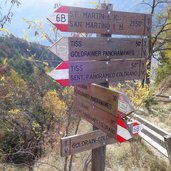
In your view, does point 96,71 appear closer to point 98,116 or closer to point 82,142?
point 98,116

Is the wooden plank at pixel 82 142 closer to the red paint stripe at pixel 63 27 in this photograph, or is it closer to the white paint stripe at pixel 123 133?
the white paint stripe at pixel 123 133

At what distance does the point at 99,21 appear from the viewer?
3.53 metres

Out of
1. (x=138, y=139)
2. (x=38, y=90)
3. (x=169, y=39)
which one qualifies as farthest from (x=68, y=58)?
(x=169, y=39)

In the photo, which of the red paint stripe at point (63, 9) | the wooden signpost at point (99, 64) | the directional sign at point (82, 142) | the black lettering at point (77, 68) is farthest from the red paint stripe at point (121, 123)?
the red paint stripe at point (63, 9)

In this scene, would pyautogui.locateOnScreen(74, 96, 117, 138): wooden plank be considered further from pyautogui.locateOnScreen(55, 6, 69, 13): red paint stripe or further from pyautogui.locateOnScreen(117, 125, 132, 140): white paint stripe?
pyautogui.locateOnScreen(55, 6, 69, 13): red paint stripe

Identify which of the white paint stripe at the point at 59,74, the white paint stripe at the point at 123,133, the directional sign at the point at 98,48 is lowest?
the white paint stripe at the point at 123,133

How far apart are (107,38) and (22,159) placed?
480 inches

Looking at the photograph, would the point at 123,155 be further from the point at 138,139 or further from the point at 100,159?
the point at 100,159

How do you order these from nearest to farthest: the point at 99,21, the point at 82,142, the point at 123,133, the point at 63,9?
the point at 123,133, the point at 63,9, the point at 99,21, the point at 82,142

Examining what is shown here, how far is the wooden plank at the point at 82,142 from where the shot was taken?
11.8 ft

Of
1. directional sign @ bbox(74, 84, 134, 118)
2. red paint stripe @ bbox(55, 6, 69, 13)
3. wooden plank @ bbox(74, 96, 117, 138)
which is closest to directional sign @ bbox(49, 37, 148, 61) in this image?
red paint stripe @ bbox(55, 6, 69, 13)

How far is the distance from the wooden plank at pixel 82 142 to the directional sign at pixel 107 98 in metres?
0.45

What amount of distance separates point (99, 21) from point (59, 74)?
32.3 inches

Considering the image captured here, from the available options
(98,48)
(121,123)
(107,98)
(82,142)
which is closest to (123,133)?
(121,123)
